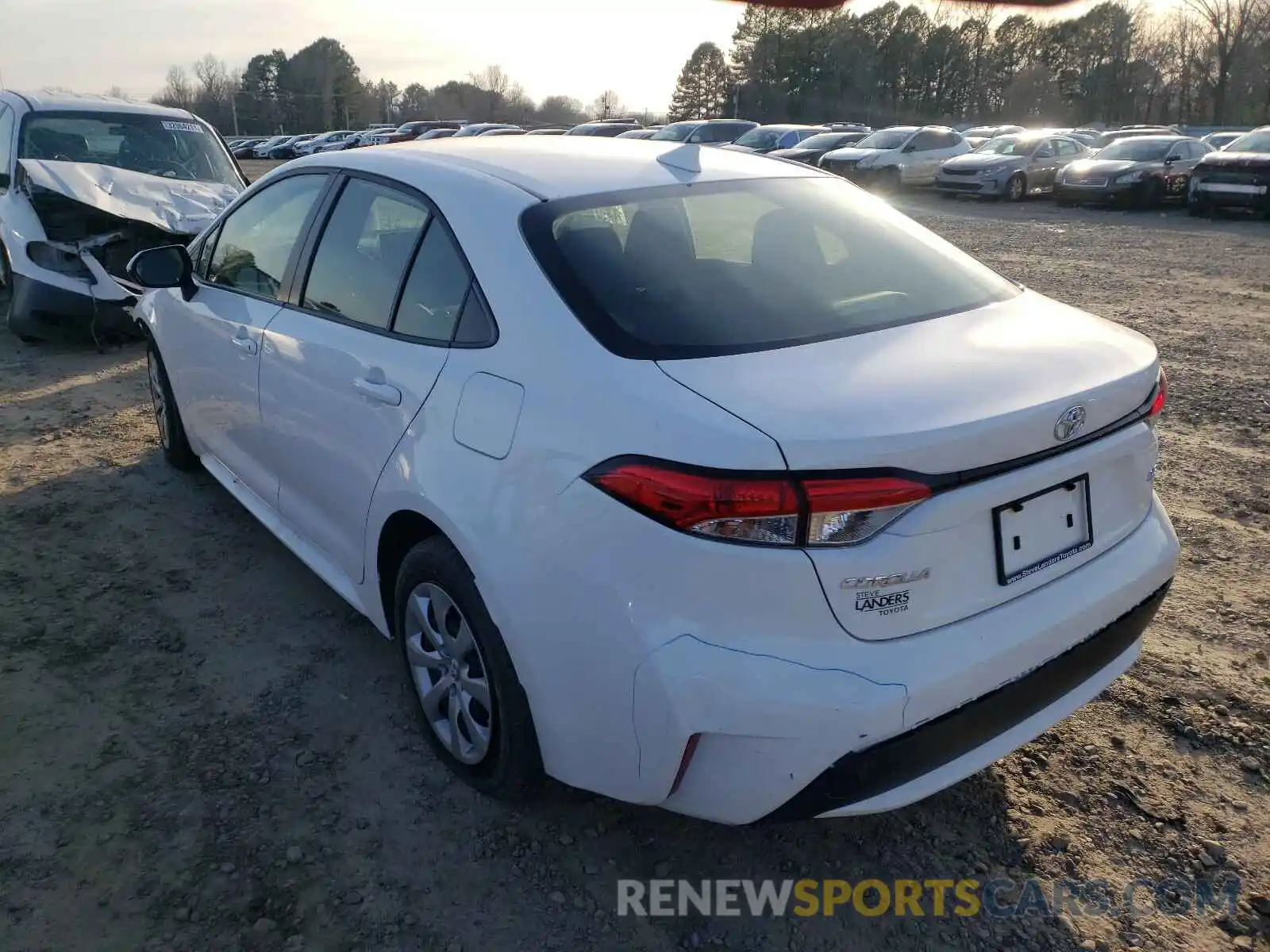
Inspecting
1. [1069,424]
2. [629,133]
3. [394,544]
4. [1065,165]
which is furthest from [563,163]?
[629,133]

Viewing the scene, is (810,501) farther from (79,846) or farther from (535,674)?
(79,846)

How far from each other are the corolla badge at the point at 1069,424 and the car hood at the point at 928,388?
0.02 meters

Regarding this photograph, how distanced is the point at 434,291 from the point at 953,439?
58.6 inches

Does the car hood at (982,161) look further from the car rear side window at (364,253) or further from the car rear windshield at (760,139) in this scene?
the car rear side window at (364,253)

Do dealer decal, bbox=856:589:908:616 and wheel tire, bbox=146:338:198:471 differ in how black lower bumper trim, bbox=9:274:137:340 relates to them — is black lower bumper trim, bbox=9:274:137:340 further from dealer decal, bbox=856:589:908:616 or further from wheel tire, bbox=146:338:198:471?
dealer decal, bbox=856:589:908:616

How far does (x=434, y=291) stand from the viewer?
2.67 metres

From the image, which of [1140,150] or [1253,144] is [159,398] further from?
[1140,150]

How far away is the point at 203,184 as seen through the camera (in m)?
8.09

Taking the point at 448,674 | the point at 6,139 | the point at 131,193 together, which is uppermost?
the point at 6,139

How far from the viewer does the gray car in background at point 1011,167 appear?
70.1 feet

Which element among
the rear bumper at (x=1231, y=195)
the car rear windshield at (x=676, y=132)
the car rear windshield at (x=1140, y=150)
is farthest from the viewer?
the car rear windshield at (x=676, y=132)

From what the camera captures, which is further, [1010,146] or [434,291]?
[1010,146]

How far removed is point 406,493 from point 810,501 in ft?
3.88

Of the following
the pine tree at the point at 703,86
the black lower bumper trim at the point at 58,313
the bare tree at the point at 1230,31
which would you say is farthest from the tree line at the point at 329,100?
the black lower bumper trim at the point at 58,313
